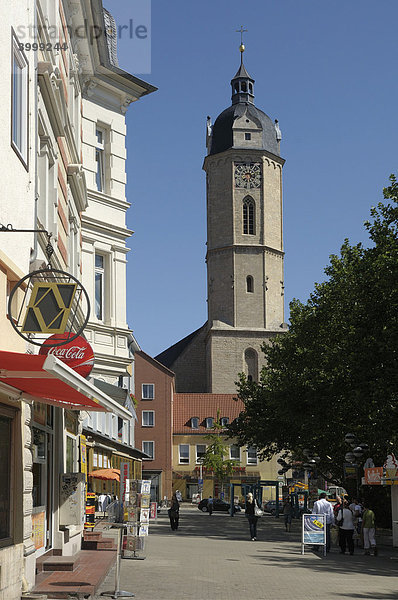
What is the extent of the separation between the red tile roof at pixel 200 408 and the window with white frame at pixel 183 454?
1.52 m

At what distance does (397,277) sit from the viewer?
91.1 ft

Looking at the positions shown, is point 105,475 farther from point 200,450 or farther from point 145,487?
point 200,450

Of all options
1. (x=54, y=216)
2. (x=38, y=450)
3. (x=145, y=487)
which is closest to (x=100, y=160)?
(x=54, y=216)

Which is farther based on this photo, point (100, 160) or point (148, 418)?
point (148, 418)

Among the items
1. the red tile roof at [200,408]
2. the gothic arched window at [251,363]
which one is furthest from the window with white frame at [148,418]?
the gothic arched window at [251,363]

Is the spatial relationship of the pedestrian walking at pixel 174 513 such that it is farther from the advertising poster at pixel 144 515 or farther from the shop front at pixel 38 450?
the shop front at pixel 38 450

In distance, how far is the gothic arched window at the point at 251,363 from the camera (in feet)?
313

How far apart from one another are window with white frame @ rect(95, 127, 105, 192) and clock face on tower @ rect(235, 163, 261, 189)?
76.4 m

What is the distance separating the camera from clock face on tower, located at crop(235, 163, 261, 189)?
329 feet

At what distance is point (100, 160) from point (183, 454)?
228 ft

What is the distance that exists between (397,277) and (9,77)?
18183 millimetres

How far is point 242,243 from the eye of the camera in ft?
324

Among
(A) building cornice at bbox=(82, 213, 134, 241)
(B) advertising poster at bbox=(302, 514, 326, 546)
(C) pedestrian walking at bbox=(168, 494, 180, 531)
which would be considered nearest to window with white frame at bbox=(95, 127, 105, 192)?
(A) building cornice at bbox=(82, 213, 134, 241)

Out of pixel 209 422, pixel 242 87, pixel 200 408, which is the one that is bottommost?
pixel 209 422
